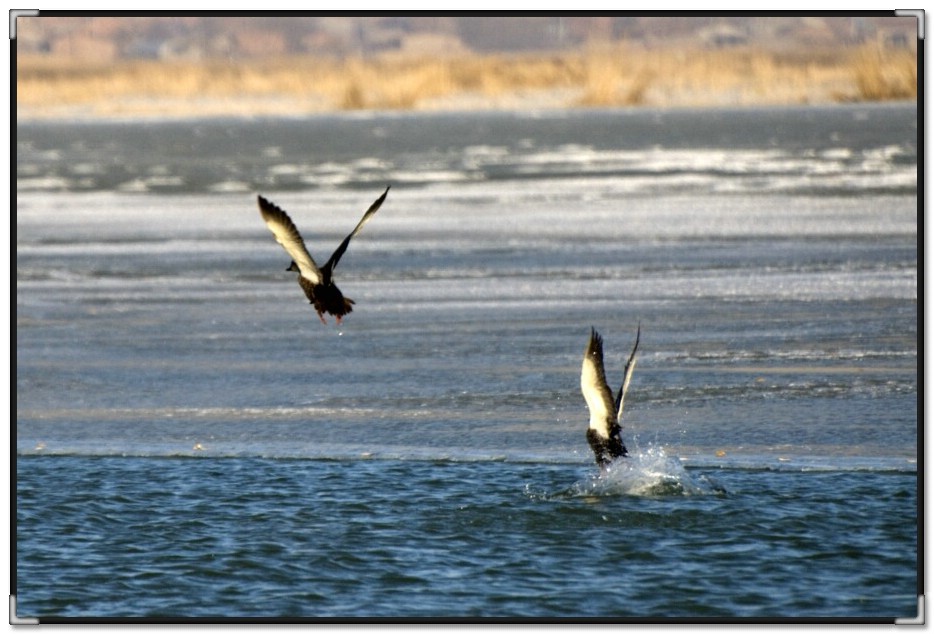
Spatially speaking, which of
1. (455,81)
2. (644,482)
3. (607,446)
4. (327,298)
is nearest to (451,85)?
(455,81)

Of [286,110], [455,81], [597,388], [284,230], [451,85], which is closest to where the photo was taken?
[284,230]

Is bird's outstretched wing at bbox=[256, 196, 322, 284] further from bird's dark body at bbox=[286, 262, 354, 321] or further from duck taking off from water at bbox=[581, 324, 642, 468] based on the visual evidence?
duck taking off from water at bbox=[581, 324, 642, 468]

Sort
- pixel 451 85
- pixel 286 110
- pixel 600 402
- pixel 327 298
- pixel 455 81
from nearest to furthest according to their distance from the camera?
pixel 600 402, pixel 327 298, pixel 451 85, pixel 455 81, pixel 286 110

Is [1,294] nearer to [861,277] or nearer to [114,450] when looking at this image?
[114,450]

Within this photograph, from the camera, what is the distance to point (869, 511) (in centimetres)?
816

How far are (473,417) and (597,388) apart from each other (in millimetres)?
2857

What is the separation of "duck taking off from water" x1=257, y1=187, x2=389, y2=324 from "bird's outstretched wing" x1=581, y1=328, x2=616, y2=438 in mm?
1145

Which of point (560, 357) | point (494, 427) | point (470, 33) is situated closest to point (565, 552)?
point (494, 427)

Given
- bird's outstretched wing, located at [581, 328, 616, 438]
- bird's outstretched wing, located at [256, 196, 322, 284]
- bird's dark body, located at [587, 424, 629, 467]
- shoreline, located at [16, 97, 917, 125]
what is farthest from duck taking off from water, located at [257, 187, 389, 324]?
shoreline, located at [16, 97, 917, 125]

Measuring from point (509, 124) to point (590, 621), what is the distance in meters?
51.4

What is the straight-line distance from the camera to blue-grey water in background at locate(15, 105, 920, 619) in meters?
7.27

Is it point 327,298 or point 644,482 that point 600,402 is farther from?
point 327,298

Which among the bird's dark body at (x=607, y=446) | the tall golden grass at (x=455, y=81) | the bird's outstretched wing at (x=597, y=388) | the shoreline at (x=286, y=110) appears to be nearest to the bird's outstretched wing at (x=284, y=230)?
the bird's outstretched wing at (x=597, y=388)

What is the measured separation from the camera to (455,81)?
74125 mm
